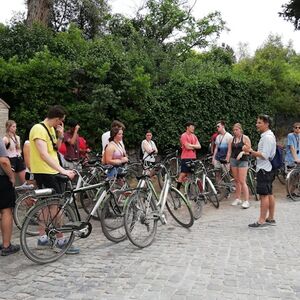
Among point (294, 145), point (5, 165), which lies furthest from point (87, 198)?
point (294, 145)

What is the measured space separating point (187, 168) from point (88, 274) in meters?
5.08

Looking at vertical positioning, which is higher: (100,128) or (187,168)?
(100,128)

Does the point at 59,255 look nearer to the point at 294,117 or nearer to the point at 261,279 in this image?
the point at 261,279

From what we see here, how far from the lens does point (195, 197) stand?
25.9 feet

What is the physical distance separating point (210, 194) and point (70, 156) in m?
2.99

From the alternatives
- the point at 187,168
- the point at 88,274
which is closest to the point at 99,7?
the point at 187,168

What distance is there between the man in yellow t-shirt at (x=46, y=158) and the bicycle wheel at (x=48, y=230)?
2cm

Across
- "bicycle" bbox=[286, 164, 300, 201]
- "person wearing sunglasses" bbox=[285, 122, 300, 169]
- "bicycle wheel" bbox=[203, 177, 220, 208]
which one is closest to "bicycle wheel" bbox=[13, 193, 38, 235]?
"bicycle wheel" bbox=[203, 177, 220, 208]

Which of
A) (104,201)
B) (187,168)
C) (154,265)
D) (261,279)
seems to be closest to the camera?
(261,279)

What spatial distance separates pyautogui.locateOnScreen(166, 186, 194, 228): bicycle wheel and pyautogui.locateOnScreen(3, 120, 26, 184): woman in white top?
114 inches

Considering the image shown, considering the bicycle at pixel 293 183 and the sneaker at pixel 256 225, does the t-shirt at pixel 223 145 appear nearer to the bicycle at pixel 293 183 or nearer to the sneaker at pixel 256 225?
the bicycle at pixel 293 183

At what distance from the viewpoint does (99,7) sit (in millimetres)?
19859

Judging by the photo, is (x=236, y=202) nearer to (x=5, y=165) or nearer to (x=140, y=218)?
(x=140, y=218)

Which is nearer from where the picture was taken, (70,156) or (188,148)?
(70,156)
